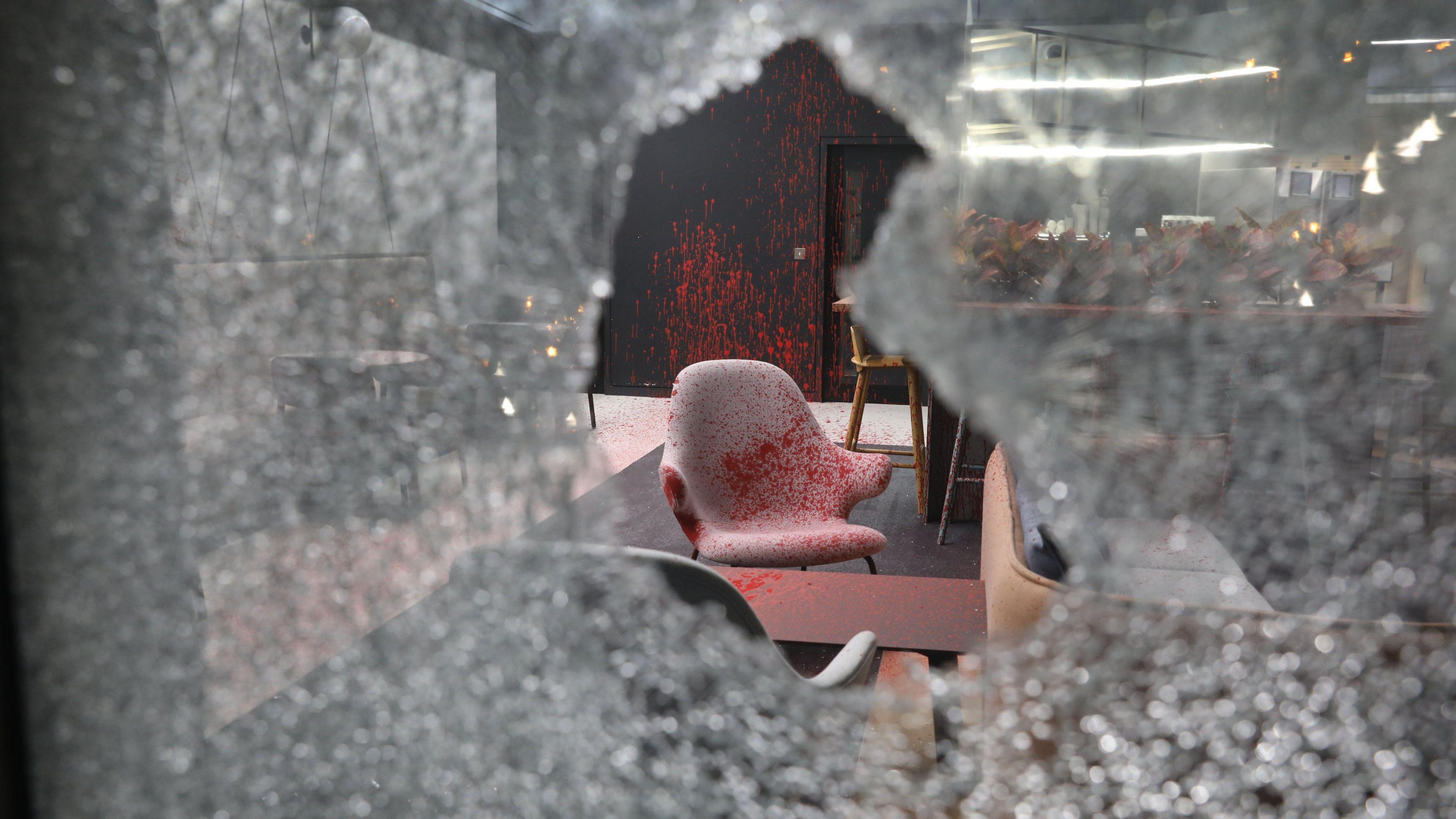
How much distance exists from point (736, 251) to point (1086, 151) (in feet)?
19.6

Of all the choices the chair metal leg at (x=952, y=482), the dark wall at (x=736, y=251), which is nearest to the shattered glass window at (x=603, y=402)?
the chair metal leg at (x=952, y=482)

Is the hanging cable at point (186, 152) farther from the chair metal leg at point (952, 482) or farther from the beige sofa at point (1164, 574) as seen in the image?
the chair metal leg at point (952, 482)

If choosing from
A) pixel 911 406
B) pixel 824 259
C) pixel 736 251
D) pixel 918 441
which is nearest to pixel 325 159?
pixel 918 441

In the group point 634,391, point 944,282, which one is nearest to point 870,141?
point 634,391

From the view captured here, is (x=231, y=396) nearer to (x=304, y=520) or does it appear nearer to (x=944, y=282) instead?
(x=304, y=520)

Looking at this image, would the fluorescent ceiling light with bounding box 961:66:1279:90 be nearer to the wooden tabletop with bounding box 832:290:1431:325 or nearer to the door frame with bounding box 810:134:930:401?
the wooden tabletop with bounding box 832:290:1431:325

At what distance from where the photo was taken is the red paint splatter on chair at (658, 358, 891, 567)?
1944 millimetres

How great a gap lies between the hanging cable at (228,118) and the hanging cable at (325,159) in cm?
5

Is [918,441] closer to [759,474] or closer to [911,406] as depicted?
[911,406]

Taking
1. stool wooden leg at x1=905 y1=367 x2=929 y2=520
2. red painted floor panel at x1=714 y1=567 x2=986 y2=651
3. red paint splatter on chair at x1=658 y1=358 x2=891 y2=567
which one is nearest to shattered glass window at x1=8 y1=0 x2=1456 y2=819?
red painted floor panel at x1=714 y1=567 x2=986 y2=651

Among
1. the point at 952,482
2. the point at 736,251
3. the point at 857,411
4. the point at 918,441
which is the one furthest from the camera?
the point at 736,251

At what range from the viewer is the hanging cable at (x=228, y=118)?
1.43 feet

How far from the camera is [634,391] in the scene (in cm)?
637

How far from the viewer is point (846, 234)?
20.2 feet
